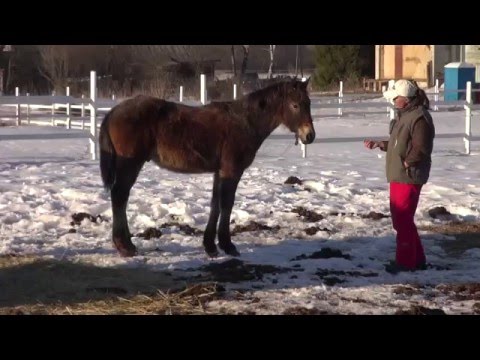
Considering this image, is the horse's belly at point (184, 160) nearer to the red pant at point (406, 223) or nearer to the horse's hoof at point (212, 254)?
the horse's hoof at point (212, 254)

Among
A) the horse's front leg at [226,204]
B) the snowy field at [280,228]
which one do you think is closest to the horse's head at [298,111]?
the horse's front leg at [226,204]

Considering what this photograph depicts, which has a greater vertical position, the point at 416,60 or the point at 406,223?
the point at 416,60

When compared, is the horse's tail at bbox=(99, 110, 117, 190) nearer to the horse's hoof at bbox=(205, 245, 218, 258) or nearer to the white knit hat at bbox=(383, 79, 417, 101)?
the horse's hoof at bbox=(205, 245, 218, 258)

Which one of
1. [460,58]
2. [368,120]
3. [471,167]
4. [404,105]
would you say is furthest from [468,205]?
[460,58]

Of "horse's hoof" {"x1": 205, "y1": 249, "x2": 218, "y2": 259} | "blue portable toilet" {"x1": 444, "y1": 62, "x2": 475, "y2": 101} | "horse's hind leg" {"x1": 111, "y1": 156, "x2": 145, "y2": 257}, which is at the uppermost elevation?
"blue portable toilet" {"x1": 444, "y1": 62, "x2": 475, "y2": 101}

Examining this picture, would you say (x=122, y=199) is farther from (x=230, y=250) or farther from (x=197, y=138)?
(x=230, y=250)

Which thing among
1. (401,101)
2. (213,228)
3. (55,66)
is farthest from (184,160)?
(55,66)

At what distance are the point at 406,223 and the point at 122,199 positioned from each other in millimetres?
2565

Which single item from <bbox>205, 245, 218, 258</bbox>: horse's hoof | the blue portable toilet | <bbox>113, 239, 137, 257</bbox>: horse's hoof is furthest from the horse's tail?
the blue portable toilet

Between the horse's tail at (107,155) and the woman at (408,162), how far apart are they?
248cm

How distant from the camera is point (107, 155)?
7.32 m

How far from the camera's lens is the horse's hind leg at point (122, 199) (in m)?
7.22

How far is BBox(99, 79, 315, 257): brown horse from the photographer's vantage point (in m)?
A: 7.23

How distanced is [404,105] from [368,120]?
20.1 metres
